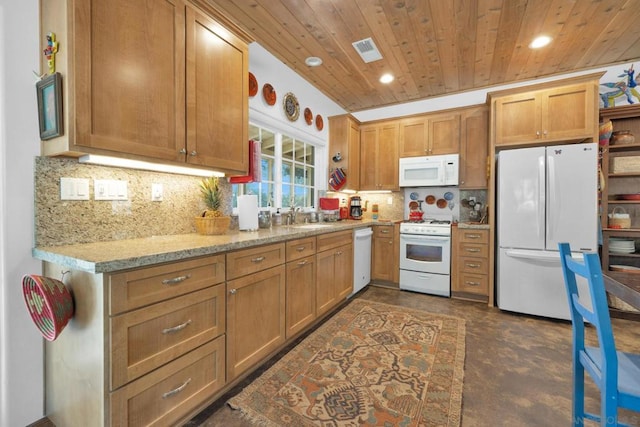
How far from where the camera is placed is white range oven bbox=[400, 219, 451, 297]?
344 centimetres

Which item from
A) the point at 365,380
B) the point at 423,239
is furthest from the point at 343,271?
the point at 365,380

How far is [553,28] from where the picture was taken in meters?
2.48

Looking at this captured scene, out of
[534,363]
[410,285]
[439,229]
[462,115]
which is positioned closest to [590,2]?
[462,115]

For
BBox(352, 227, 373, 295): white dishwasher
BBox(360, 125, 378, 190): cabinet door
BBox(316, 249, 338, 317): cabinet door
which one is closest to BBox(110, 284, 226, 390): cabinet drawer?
BBox(316, 249, 338, 317): cabinet door

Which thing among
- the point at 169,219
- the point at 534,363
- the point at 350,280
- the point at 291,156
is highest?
the point at 291,156

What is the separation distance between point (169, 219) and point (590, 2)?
3642 millimetres

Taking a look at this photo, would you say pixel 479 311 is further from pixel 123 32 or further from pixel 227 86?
pixel 123 32

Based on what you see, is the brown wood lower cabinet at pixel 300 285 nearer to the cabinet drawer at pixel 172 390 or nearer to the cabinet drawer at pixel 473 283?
the cabinet drawer at pixel 172 390

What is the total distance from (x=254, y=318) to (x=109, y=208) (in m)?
1.09

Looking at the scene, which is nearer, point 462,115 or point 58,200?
point 58,200

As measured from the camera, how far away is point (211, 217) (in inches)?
74.8

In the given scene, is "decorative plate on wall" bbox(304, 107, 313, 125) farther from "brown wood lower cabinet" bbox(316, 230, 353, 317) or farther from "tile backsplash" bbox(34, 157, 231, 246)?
"tile backsplash" bbox(34, 157, 231, 246)

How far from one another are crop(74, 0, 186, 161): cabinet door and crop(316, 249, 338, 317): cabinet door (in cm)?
150

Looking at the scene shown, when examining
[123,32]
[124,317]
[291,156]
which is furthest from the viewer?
[291,156]
